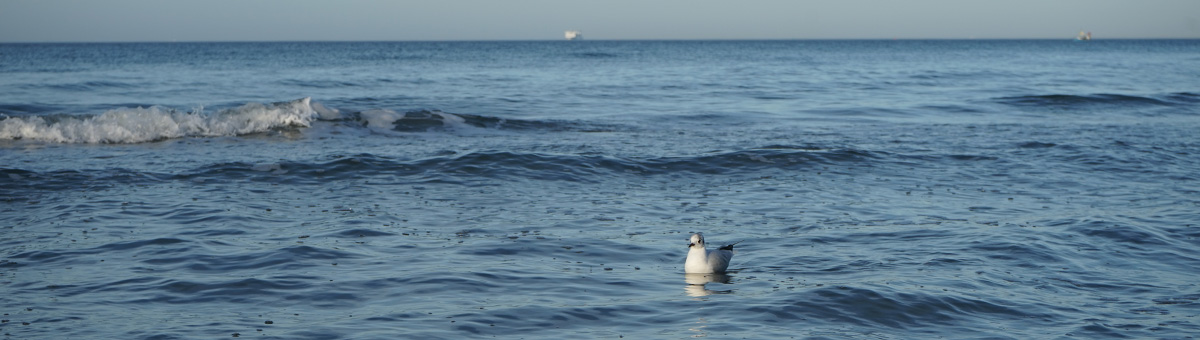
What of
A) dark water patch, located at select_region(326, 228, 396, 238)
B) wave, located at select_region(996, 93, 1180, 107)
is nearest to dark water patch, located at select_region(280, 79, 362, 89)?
wave, located at select_region(996, 93, 1180, 107)

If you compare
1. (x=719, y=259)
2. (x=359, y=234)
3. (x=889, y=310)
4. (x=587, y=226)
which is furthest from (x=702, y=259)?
(x=359, y=234)

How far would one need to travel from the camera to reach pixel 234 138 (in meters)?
17.4

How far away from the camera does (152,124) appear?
56.9 ft

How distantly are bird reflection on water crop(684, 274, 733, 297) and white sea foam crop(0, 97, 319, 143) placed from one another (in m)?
12.6

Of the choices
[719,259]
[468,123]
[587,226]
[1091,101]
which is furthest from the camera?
[1091,101]

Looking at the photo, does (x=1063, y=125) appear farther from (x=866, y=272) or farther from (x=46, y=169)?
(x=46, y=169)

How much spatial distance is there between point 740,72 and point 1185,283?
126ft

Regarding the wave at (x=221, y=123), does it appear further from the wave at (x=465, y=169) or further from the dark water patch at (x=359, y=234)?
the dark water patch at (x=359, y=234)

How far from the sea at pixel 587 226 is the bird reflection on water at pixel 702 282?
0.12 ft

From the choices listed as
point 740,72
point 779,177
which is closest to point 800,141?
point 779,177

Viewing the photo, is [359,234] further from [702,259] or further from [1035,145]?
[1035,145]

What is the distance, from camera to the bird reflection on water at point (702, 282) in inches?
283

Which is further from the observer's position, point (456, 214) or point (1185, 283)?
point (456, 214)

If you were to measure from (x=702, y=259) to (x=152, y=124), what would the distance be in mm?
13386
